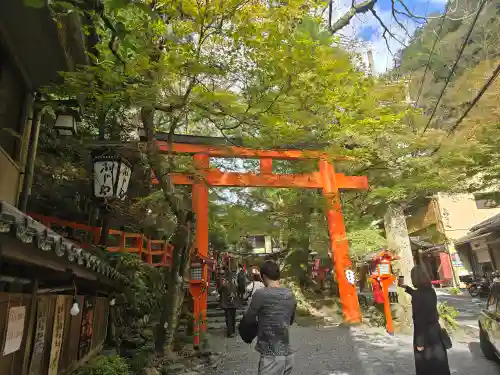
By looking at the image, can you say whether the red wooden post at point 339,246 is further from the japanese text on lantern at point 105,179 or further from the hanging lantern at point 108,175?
the japanese text on lantern at point 105,179

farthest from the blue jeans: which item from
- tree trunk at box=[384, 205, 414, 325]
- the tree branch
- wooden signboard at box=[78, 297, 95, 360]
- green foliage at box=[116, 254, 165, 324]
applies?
the tree branch

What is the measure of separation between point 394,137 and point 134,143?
923 centimetres

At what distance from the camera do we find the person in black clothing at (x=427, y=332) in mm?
4707

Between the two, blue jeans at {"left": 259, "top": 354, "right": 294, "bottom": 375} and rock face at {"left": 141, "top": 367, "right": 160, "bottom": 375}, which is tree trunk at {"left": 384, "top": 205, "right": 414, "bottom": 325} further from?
blue jeans at {"left": 259, "top": 354, "right": 294, "bottom": 375}

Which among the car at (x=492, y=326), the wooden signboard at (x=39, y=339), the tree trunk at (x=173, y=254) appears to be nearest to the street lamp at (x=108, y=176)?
the tree trunk at (x=173, y=254)

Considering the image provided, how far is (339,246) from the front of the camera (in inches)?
493

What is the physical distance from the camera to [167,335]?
6.40 m

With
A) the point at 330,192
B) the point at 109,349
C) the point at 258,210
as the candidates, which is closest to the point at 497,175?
the point at 330,192

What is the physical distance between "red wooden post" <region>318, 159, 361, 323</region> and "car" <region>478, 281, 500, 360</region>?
5056 millimetres

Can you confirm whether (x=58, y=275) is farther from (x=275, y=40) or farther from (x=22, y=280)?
(x=275, y=40)

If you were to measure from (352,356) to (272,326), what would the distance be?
5.60 metres

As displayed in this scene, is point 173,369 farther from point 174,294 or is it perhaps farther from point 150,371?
point 174,294

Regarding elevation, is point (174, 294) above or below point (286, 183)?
below

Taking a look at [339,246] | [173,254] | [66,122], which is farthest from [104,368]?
[339,246]
